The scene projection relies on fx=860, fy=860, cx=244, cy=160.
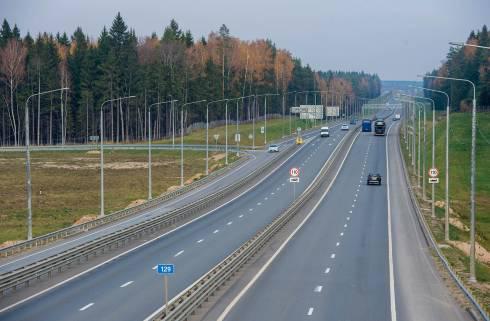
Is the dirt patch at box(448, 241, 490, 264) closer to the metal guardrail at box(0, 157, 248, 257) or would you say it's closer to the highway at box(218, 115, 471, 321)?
the highway at box(218, 115, 471, 321)

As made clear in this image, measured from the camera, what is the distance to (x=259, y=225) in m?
63.4

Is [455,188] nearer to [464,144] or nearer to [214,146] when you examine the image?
[464,144]

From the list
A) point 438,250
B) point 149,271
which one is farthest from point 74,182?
point 149,271

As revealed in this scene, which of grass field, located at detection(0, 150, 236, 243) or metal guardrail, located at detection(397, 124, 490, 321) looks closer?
metal guardrail, located at detection(397, 124, 490, 321)

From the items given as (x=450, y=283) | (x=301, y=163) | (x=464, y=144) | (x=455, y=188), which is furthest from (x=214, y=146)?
(x=450, y=283)

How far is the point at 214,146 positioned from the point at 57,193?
56.6 metres

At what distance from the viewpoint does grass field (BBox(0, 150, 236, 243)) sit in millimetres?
73625

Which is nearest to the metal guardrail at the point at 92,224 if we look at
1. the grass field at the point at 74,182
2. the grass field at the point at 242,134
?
the grass field at the point at 74,182

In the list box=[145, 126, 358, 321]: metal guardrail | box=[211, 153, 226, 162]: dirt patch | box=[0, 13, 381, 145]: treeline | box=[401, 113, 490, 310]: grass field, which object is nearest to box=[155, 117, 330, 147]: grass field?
box=[0, 13, 381, 145]: treeline

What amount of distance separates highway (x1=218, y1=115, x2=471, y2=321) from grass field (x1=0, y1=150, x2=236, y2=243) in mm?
21755

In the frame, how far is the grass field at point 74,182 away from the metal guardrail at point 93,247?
30.9 feet

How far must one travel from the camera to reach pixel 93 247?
47.0 meters

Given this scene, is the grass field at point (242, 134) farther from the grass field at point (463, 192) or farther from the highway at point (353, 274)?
the highway at point (353, 274)

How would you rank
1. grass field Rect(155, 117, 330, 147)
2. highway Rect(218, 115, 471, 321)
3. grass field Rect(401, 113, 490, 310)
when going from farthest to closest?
grass field Rect(155, 117, 330, 147)
grass field Rect(401, 113, 490, 310)
highway Rect(218, 115, 471, 321)
